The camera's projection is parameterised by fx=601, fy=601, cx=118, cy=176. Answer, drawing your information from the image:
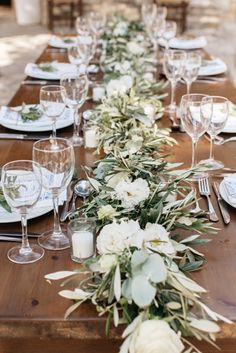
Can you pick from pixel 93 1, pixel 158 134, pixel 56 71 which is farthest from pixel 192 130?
pixel 93 1

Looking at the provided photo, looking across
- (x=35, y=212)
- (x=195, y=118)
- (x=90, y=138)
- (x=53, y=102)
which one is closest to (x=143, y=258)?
(x=35, y=212)

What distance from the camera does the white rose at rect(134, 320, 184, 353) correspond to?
88 centimetres

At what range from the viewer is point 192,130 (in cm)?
168

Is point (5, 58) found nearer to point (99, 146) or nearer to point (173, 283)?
point (99, 146)

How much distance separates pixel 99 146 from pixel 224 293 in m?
0.76

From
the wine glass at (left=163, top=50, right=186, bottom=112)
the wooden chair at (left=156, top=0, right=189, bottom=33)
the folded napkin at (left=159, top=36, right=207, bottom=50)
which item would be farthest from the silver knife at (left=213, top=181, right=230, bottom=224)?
the wooden chair at (left=156, top=0, right=189, bottom=33)

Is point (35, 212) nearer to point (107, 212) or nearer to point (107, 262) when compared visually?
point (107, 212)

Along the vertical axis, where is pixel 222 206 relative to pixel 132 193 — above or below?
below

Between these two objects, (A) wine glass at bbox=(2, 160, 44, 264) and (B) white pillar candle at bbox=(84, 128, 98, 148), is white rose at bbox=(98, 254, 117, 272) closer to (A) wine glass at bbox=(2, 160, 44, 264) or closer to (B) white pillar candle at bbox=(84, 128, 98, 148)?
(A) wine glass at bbox=(2, 160, 44, 264)

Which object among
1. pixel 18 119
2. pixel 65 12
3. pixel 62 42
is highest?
pixel 18 119

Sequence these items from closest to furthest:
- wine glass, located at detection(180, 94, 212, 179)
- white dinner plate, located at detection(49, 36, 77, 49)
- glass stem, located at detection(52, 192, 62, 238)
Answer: glass stem, located at detection(52, 192, 62, 238) < wine glass, located at detection(180, 94, 212, 179) < white dinner plate, located at detection(49, 36, 77, 49)

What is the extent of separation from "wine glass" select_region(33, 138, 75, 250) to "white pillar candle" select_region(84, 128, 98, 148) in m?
0.49

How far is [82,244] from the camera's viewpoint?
1185 millimetres

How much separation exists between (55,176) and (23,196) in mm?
109
